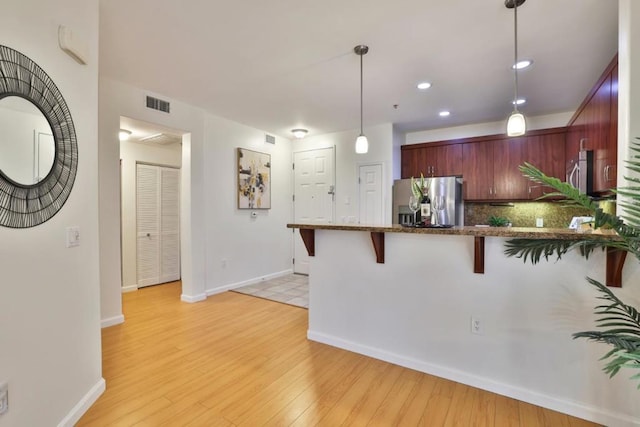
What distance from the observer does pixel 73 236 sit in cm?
175

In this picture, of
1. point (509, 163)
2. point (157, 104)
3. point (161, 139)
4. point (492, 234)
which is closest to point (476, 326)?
point (492, 234)

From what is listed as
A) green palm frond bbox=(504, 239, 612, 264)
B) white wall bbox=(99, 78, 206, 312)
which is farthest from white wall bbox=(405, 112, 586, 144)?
white wall bbox=(99, 78, 206, 312)

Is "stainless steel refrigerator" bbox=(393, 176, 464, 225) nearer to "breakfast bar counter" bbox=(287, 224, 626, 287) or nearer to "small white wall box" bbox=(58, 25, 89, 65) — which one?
"breakfast bar counter" bbox=(287, 224, 626, 287)

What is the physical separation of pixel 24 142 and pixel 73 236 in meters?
0.59

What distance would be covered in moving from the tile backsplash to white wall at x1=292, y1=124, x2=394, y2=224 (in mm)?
1380

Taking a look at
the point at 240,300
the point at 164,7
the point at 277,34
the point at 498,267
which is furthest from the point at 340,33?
the point at 240,300

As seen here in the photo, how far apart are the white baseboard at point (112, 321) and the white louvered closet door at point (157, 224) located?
1.59 m

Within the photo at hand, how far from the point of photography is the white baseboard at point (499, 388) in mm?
1693

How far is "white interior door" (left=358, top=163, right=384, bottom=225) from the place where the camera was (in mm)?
4797

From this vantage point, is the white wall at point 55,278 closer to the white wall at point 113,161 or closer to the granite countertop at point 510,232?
the white wall at point 113,161

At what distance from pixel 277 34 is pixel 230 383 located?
8.75 ft

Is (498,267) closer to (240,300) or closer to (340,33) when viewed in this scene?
(340,33)

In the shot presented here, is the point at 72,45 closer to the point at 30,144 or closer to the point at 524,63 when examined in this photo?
the point at 30,144

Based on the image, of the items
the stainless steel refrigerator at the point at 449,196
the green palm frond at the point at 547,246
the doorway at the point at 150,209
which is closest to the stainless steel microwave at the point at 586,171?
the stainless steel refrigerator at the point at 449,196
